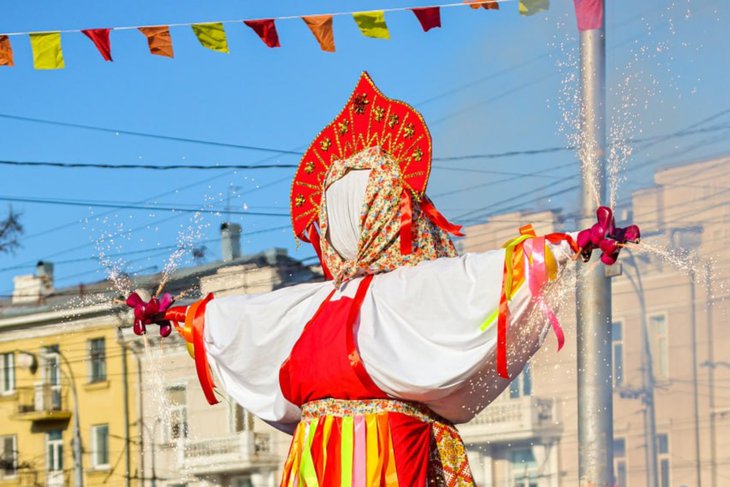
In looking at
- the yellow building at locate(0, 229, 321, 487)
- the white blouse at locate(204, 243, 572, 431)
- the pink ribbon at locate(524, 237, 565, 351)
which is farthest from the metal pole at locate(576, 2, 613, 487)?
the yellow building at locate(0, 229, 321, 487)

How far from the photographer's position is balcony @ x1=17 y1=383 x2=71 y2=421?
1159 cm

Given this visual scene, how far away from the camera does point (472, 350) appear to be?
144 inches

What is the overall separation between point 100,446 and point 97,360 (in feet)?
2.76

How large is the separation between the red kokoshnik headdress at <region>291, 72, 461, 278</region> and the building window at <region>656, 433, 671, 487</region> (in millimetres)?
1568

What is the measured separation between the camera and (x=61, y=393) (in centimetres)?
1180

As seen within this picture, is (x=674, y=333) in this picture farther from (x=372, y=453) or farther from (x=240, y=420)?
(x=240, y=420)

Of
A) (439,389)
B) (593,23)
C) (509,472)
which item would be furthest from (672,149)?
(509,472)

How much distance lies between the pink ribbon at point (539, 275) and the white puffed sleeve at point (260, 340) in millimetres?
733

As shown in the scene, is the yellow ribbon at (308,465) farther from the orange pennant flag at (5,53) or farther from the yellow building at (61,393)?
the yellow building at (61,393)

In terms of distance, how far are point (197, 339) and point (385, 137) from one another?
817 mm

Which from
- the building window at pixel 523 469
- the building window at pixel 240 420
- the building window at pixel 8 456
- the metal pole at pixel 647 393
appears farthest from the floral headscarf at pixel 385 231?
the building window at pixel 8 456

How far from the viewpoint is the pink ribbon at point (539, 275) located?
3.50 m

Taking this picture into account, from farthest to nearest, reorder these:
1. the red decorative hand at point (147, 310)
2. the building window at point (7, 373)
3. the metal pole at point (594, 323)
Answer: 1. the building window at point (7, 373)
2. the metal pole at point (594, 323)
3. the red decorative hand at point (147, 310)

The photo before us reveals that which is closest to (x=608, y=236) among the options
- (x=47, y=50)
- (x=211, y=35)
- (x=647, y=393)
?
(x=647, y=393)
